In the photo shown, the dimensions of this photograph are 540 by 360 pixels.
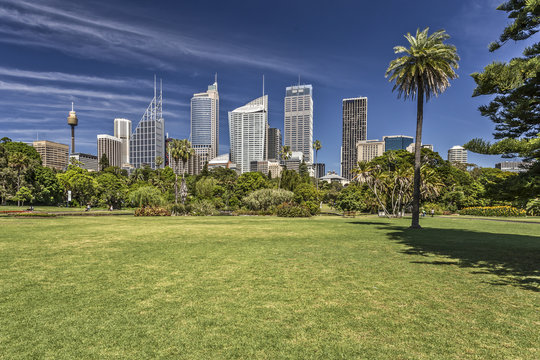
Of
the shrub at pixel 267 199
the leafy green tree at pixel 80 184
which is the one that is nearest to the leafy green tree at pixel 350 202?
the shrub at pixel 267 199

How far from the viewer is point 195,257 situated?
10.8m

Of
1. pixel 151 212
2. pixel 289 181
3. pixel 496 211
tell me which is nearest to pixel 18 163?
pixel 151 212

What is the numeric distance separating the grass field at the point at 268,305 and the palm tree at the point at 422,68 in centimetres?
1475

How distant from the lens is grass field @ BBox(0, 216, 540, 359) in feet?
14.5

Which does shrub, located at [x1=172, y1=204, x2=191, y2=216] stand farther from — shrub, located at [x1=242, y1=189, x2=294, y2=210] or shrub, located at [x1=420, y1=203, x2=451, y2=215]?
shrub, located at [x1=420, y1=203, x2=451, y2=215]

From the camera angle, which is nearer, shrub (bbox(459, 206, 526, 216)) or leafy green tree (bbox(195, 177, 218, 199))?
shrub (bbox(459, 206, 526, 216))

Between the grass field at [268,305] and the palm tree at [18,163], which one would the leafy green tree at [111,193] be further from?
the grass field at [268,305]

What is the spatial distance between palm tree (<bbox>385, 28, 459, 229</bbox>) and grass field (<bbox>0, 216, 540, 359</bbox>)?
14755mm

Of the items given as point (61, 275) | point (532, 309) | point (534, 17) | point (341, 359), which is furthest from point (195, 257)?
point (534, 17)

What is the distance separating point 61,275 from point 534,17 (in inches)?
625

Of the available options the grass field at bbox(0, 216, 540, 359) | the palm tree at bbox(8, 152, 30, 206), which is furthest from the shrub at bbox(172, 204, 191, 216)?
the palm tree at bbox(8, 152, 30, 206)

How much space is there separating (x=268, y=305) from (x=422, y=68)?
2240cm

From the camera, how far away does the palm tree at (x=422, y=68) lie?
21.5 m

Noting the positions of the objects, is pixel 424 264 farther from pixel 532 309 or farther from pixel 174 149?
pixel 174 149
